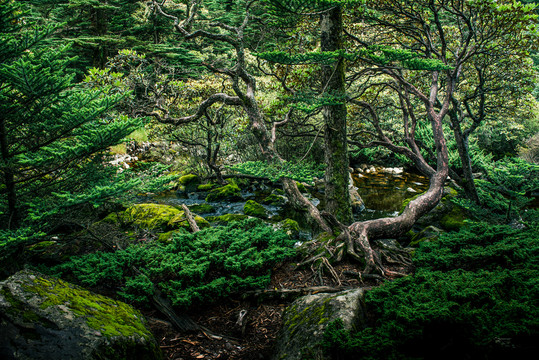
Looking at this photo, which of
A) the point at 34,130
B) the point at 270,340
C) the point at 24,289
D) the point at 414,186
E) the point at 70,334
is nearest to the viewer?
the point at 70,334

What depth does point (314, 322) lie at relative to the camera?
8.34 feet

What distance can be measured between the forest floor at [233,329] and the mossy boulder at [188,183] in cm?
1019

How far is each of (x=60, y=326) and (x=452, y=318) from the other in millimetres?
2767

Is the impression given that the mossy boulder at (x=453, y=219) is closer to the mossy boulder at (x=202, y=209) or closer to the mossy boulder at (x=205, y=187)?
the mossy boulder at (x=202, y=209)

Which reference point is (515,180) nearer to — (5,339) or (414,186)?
(5,339)

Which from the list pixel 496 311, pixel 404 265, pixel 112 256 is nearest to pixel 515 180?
pixel 404 265

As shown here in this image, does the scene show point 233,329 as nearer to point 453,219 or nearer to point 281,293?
point 281,293

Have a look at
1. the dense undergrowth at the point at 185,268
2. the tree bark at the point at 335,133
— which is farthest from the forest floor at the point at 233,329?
the tree bark at the point at 335,133

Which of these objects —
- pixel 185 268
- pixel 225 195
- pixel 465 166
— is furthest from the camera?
pixel 225 195

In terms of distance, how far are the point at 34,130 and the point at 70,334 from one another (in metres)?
2.63

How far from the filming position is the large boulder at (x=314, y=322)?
91.5 inches

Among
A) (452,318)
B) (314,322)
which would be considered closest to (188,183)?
(314,322)

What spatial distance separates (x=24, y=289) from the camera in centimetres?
225

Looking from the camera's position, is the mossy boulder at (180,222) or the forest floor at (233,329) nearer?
the forest floor at (233,329)
